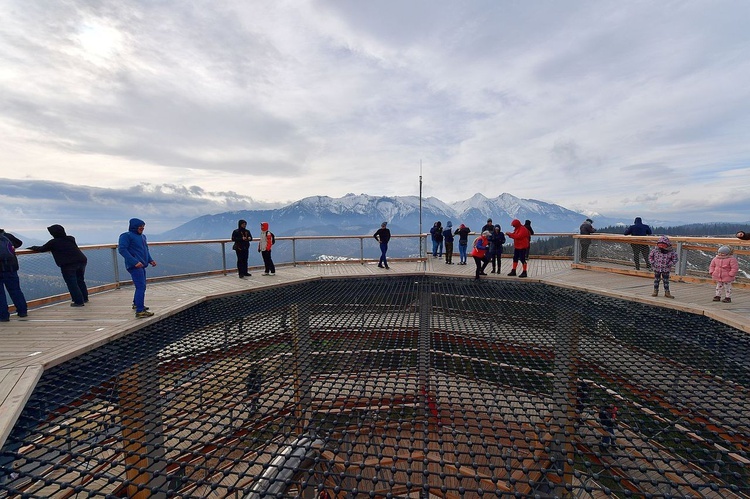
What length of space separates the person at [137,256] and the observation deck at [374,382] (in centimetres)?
42

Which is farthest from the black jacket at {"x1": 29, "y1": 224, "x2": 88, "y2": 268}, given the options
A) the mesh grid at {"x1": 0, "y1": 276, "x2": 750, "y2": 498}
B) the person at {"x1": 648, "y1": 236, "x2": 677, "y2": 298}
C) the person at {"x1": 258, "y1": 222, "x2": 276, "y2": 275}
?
the person at {"x1": 648, "y1": 236, "x2": 677, "y2": 298}

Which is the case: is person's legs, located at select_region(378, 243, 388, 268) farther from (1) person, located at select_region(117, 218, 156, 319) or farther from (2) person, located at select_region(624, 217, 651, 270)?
(2) person, located at select_region(624, 217, 651, 270)

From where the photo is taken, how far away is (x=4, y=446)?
2.98 meters

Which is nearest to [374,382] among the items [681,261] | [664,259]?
[664,259]

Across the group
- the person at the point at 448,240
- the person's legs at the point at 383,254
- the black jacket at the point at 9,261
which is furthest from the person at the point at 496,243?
the black jacket at the point at 9,261

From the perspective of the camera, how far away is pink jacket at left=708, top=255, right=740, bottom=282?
6.40 metres

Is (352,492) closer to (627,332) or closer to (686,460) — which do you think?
(686,460)

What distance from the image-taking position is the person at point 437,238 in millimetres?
14303

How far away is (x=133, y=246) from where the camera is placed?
6059 mm

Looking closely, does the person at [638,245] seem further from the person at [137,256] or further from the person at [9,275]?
the person at [9,275]

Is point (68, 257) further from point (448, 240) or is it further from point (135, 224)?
point (448, 240)

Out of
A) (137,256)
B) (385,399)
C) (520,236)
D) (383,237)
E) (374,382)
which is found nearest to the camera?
(385,399)

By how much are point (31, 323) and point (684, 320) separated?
1131 centimetres

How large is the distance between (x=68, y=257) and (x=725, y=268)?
41.3 ft
